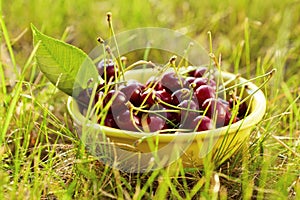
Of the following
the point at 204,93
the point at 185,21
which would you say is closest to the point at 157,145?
the point at 204,93

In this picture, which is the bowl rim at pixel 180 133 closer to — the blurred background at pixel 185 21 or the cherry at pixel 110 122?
the cherry at pixel 110 122

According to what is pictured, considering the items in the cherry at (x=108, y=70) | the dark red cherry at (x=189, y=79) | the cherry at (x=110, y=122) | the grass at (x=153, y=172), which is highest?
the cherry at (x=108, y=70)

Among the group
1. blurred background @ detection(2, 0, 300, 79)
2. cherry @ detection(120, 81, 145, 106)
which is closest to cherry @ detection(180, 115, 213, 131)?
cherry @ detection(120, 81, 145, 106)

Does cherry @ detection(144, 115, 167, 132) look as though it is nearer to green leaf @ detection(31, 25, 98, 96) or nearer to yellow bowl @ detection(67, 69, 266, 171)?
yellow bowl @ detection(67, 69, 266, 171)

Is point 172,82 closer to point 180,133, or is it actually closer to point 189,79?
point 189,79

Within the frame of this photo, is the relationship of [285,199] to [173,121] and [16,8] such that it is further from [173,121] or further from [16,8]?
[16,8]

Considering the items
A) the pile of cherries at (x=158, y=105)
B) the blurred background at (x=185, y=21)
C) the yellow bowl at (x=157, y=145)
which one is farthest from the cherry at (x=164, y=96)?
the blurred background at (x=185, y=21)
